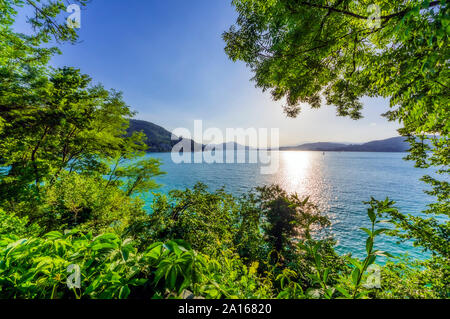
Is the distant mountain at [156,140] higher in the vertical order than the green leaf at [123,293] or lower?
higher

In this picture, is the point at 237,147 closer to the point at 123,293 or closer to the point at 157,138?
the point at 157,138

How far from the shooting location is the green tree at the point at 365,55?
1910mm

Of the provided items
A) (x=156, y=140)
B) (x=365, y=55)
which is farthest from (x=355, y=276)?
(x=156, y=140)

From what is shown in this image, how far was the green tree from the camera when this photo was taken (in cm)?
191

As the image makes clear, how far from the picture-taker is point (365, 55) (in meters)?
3.55

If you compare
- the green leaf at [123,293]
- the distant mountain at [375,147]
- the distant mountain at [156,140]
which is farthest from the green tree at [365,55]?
the distant mountain at [375,147]

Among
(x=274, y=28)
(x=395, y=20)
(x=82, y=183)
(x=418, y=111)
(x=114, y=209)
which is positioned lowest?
(x=114, y=209)

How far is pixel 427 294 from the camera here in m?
3.19

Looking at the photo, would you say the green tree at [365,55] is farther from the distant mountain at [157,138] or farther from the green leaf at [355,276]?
the distant mountain at [157,138]
